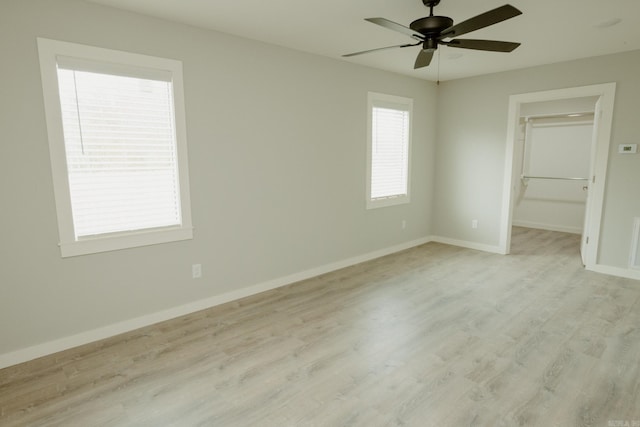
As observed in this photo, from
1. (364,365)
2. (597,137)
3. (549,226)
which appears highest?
(597,137)

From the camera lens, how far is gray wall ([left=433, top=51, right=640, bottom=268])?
402cm

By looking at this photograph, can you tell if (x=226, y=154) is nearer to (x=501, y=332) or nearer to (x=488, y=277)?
(x=501, y=332)

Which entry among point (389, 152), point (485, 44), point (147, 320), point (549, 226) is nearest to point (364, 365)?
point (147, 320)

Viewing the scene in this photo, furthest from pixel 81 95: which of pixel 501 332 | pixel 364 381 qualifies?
pixel 501 332

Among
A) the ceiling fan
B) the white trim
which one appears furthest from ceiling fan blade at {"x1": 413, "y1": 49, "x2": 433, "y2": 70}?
the white trim

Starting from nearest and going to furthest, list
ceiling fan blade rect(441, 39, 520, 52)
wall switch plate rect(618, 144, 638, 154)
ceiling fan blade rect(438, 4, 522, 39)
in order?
ceiling fan blade rect(438, 4, 522, 39), ceiling fan blade rect(441, 39, 520, 52), wall switch plate rect(618, 144, 638, 154)

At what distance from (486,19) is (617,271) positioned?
3.85 m

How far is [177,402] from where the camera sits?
211 centimetres

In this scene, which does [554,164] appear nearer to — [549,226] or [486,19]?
[549,226]

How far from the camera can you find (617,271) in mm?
4234

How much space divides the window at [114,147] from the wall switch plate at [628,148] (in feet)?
15.7

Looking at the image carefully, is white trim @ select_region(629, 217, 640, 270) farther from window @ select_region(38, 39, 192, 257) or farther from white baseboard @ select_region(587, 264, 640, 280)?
window @ select_region(38, 39, 192, 257)

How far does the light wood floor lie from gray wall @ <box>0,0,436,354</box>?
0.38 meters

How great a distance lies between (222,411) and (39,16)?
9.35ft
